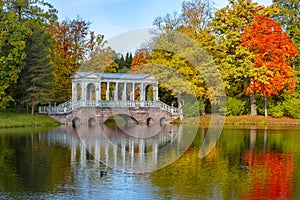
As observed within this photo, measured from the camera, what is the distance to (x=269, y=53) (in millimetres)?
46406

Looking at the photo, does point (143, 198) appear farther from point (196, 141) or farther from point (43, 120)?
point (43, 120)

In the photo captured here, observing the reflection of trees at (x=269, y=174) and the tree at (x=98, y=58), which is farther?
the tree at (x=98, y=58)

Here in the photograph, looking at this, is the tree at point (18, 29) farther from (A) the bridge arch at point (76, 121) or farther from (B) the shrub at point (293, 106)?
(B) the shrub at point (293, 106)

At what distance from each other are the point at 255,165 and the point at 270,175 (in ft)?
7.49

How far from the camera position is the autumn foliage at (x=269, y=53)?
148 feet

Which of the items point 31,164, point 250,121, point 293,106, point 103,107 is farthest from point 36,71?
point 31,164

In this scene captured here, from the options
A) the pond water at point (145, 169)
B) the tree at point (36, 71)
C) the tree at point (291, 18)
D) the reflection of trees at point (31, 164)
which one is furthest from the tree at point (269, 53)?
the reflection of trees at point (31, 164)

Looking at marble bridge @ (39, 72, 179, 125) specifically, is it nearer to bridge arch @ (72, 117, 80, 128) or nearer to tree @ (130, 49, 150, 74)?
bridge arch @ (72, 117, 80, 128)

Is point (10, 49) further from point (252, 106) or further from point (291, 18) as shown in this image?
point (291, 18)

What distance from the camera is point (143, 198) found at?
13.6m

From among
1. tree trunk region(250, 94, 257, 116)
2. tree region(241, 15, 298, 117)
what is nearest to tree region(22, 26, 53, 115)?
tree region(241, 15, 298, 117)

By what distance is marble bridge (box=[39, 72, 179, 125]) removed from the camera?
4384 centimetres

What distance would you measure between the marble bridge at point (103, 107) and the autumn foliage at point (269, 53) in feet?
26.5

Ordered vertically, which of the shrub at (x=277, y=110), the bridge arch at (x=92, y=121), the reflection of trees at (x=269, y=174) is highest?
the shrub at (x=277, y=110)
